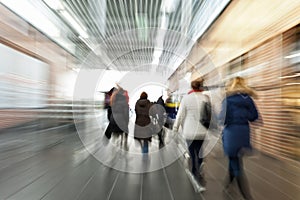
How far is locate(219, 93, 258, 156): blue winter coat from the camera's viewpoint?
2.68 meters

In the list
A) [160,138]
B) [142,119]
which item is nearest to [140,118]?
[142,119]

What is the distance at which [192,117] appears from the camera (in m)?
3.18

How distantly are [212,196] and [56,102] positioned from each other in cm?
623

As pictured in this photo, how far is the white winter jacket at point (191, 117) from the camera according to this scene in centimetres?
311

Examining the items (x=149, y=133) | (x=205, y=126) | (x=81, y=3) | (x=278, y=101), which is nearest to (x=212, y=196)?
(x=205, y=126)

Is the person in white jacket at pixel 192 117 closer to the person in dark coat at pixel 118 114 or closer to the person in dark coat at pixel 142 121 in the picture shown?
the person in dark coat at pixel 142 121

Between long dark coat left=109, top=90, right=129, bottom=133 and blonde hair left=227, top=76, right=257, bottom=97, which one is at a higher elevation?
blonde hair left=227, top=76, right=257, bottom=97

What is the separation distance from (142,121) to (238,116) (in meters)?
1.19

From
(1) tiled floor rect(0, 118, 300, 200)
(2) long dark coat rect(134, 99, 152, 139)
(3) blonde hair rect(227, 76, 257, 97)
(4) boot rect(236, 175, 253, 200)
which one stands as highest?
(3) blonde hair rect(227, 76, 257, 97)

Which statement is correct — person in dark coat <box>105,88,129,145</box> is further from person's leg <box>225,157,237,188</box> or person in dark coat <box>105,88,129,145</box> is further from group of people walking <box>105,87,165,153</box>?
person's leg <box>225,157,237,188</box>

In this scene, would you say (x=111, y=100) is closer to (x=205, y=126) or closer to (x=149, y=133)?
(x=149, y=133)

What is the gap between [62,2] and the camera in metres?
5.52

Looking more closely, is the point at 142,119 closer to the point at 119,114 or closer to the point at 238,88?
the point at 119,114

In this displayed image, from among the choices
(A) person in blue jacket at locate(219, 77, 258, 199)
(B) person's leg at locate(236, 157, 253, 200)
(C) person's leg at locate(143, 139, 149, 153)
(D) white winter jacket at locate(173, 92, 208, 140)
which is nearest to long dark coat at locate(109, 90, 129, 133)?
(C) person's leg at locate(143, 139, 149, 153)
